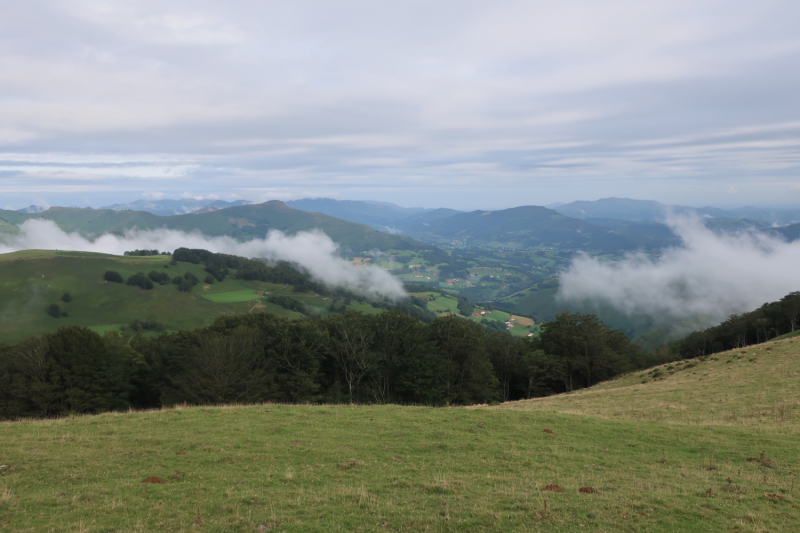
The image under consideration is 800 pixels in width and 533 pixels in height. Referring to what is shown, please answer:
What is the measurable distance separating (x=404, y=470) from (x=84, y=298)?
549 ft

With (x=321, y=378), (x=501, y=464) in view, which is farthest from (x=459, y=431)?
(x=321, y=378)

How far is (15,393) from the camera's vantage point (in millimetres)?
34500

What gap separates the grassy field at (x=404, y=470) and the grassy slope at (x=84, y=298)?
120m

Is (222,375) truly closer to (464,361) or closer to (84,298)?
(464,361)

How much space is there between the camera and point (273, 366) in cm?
4169

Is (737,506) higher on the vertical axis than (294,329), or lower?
higher

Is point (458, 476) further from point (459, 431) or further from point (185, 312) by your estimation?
point (185, 312)

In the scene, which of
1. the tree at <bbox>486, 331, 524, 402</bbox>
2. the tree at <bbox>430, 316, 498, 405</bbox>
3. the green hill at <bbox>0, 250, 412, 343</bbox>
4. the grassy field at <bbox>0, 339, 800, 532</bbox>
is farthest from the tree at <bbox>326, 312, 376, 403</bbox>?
the green hill at <bbox>0, 250, 412, 343</bbox>

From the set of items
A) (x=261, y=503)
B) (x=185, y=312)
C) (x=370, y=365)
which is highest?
(x=261, y=503)

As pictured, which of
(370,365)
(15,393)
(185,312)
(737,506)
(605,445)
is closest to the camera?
(737,506)

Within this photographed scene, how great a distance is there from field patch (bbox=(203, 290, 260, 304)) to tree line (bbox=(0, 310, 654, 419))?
103 metres

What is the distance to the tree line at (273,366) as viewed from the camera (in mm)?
35812

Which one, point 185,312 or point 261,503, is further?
point 185,312

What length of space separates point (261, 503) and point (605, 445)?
1585cm
